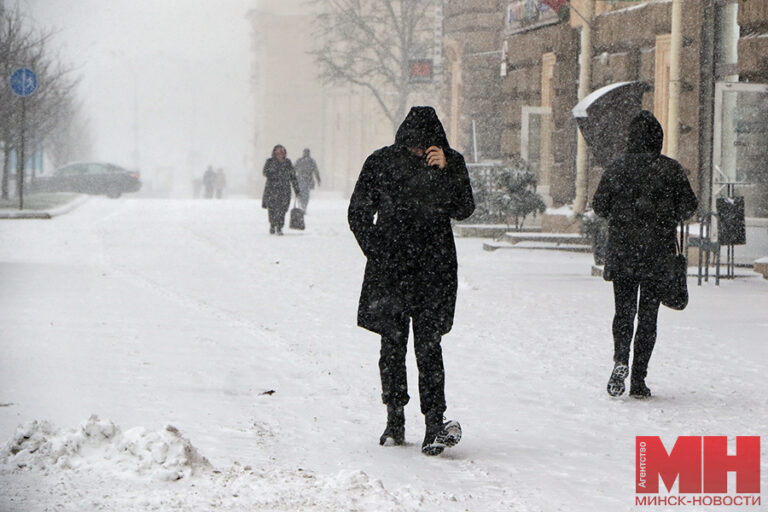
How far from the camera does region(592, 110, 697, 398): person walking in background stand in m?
7.65

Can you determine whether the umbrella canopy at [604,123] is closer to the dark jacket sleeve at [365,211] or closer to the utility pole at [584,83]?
the utility pole at [584,83]

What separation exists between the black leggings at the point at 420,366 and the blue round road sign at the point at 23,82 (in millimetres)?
20973

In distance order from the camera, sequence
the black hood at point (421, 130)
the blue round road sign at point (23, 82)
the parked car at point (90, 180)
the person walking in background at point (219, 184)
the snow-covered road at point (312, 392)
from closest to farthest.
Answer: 1. the snow-covered road at point (312, 392)
2. the black hood at point (421, 130)
3. the blue round road sign at point (23, 82)
4. the parked car at point (90, 180)
5. the person walking in background at point (219, 184)

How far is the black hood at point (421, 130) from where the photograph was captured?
611 cm

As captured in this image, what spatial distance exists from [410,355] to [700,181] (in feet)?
31.0

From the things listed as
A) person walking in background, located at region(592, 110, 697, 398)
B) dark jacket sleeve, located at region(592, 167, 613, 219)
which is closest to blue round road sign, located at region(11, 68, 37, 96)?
dark jacket sleeve, located at region(592, 167, 613, 219)

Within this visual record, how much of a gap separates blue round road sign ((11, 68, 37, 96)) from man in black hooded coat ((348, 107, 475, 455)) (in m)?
20.9

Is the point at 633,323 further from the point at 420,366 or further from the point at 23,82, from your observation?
the point at 23,82

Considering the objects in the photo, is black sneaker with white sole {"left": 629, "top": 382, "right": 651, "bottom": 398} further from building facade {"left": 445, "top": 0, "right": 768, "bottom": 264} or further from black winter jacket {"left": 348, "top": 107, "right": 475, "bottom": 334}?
building facade {"left": 445, "top": 0, "right": 768, "bottom": 264}

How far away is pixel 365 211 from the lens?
617 cm

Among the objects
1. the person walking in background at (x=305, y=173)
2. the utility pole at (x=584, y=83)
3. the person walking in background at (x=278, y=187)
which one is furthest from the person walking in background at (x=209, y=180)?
the utility pole at (x=584, y=83)

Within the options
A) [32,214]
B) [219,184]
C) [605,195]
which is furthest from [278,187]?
[219,184]

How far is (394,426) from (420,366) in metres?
0.33

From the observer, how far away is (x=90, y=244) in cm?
2016
